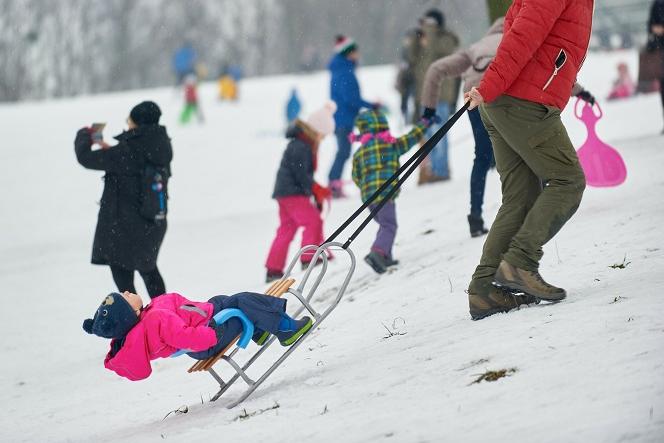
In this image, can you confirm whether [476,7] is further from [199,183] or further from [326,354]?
[326,354]

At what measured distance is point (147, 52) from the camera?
65125 mm

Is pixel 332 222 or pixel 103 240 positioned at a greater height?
pixel 103 240

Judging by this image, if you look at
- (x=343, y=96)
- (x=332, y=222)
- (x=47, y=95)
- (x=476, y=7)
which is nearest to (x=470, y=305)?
(x=332, y=222)

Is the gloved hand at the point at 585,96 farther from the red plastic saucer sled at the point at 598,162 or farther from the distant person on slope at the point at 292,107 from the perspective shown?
the distant person on slope at the point at 292,107

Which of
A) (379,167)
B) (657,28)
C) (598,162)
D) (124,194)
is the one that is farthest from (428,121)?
(657,28)

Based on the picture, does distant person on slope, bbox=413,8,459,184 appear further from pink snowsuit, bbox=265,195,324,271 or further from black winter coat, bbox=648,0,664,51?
pink snowsuit, bbox=265,195,324,271

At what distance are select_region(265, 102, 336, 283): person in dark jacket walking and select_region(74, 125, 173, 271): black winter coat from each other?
60.0 inches

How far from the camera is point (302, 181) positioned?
850 centimetres

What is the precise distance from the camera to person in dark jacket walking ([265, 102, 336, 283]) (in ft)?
27.9

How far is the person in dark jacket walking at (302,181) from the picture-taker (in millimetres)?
8492

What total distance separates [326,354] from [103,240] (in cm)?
215

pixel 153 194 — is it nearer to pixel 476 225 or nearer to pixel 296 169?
pixel 296 169

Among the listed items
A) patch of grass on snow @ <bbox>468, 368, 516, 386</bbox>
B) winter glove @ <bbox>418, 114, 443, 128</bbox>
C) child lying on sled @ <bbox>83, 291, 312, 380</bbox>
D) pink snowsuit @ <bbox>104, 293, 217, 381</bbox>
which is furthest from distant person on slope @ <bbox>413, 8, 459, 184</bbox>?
patch of grass on snow @ <bbox>468, 368, 516, 386</bbox>

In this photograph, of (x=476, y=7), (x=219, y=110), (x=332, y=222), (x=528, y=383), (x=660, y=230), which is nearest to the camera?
(x=528, y=383)
